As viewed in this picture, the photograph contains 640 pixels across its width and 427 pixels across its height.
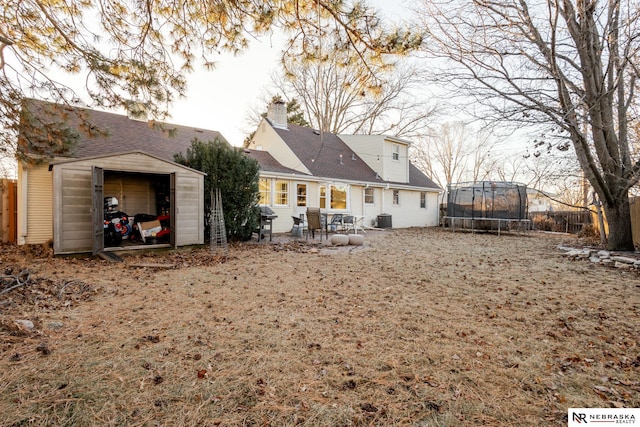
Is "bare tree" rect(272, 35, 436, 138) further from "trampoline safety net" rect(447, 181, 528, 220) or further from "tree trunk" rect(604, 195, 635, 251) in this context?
"tree trunk" rect(604, 195, 635, 251)

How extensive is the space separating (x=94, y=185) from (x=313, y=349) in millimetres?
7339

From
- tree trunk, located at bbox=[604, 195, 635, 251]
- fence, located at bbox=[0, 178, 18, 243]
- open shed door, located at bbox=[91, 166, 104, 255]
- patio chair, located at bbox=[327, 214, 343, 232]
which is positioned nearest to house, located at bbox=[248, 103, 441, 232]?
patio chair, located at bbox=[327, 214, 343, 232]

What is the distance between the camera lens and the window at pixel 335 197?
52.5 ft

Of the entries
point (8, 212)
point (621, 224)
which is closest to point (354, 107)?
point (621, 224)

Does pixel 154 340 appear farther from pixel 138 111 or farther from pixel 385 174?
pixel 385 174

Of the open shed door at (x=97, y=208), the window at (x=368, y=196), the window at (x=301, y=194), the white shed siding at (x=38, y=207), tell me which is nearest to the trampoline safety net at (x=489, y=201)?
the window at (x=368, y=196)

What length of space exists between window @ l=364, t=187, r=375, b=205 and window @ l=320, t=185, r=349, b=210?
5.04 ft

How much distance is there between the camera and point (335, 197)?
1642cm

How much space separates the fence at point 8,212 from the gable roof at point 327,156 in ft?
34.2

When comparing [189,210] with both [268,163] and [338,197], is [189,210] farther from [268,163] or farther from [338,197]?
[338,197]

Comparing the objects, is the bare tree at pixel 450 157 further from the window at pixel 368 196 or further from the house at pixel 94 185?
the house at pixel 94 185

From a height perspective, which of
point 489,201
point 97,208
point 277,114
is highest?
point 277,114

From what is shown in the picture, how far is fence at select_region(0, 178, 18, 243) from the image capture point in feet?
31.0

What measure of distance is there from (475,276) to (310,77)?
22090 millimetres
